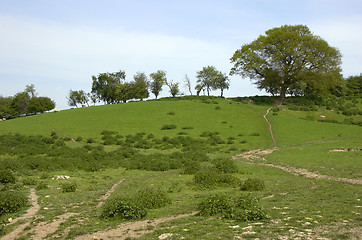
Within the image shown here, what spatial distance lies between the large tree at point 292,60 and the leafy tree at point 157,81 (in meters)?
39.3

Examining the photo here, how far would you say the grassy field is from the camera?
1163cm

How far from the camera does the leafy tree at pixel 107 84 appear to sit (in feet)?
377

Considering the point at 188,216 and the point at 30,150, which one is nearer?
the point at 188,216

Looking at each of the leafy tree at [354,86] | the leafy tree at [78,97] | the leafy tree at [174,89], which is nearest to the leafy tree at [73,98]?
the leafy tree at [78,97]

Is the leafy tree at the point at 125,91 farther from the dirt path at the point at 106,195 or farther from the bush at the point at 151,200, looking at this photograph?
the bush at the point at 151,200

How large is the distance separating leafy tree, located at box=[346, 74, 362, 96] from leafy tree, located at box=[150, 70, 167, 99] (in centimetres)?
6159

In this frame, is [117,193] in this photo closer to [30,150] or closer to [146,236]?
[146,236]

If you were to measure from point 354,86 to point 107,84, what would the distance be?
83.9 metres

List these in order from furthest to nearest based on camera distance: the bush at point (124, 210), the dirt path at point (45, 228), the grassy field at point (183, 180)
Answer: the bush at point (124, 210), the dirt path at point (45, 228), the grassy field at point (183, 180)

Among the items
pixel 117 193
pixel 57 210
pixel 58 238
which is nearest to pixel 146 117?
pixel 117 193

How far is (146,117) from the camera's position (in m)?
67.0

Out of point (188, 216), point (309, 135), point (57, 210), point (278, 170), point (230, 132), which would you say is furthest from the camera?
point (230, 132)

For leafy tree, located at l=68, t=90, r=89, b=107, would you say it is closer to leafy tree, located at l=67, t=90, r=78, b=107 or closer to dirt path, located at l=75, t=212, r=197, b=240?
leafy tree, located at l=67, t=90, r=78, b=107

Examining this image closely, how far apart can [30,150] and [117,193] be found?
24241 millimetres
